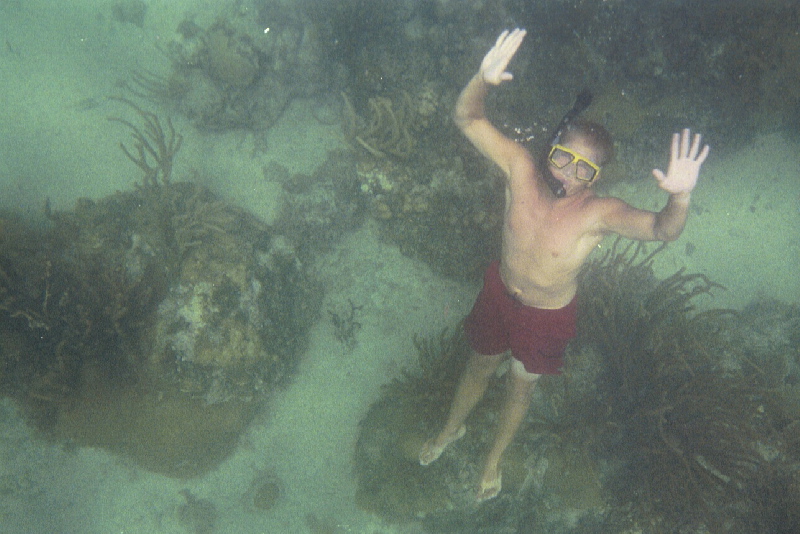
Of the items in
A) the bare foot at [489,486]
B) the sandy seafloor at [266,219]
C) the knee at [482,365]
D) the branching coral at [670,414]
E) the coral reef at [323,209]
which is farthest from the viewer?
the coral reef at [323,209]

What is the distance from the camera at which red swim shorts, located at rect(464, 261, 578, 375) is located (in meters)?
3.53

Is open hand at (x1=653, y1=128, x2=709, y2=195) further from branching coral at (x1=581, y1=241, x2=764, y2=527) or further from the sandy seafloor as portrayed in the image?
the sandy seafloor

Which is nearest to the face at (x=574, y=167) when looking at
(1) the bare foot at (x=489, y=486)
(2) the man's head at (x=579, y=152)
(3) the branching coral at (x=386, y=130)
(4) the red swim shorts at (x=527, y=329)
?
(2) the man's head at (x=579, y=152)

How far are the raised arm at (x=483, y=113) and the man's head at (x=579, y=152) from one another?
360mm

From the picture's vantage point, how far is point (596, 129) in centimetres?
288

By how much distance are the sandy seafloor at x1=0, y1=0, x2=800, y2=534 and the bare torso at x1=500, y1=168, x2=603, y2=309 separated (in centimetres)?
213

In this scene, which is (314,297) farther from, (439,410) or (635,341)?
(635,341)

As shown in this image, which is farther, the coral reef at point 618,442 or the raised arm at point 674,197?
the coral reef at point 618,442

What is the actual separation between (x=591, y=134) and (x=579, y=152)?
0.48ft

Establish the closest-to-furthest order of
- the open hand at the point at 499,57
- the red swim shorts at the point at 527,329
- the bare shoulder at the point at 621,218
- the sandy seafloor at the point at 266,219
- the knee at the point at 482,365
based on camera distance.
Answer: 1. the bare shoulder at the point at 621,218
2. the open hand at the point at 499,57
3. the red swim shorts at the point at 527,329
4. the knee at the point at 482,365
5. the sandy seafloor at the point at 266,219

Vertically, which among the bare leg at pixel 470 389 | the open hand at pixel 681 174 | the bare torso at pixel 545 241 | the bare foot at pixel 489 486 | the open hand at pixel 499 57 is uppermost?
the open hand at pixel 499 57

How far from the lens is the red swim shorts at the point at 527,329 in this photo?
3527mm

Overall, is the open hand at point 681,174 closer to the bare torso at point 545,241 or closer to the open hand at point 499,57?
the bare torso at point 545,241

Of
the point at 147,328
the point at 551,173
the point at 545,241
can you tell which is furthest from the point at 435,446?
the point at 147,328
